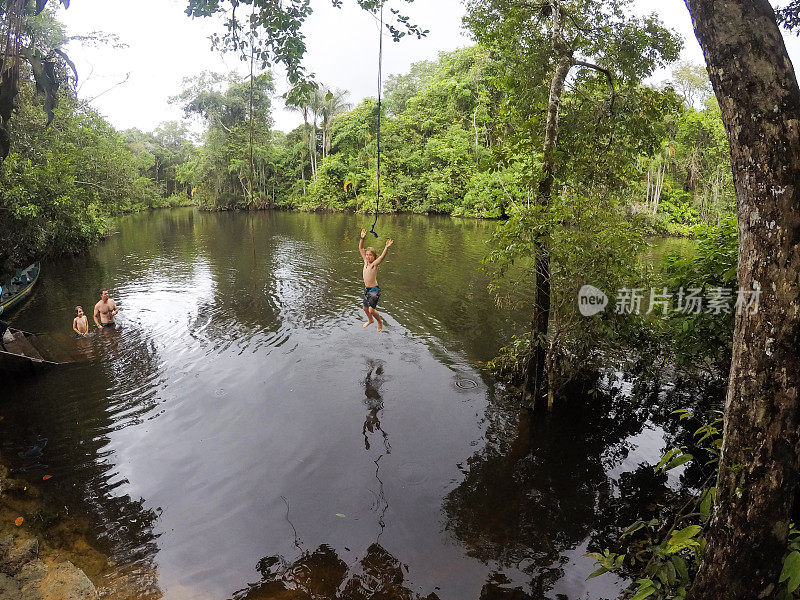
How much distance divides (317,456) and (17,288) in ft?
44.3

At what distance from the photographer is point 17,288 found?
47.3ft

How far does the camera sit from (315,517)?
18.1ft

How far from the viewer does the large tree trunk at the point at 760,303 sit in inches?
99.3

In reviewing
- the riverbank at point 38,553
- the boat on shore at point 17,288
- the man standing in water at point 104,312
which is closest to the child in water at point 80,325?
the man standing in water at point 104,312

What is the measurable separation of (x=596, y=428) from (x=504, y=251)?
3.30 m

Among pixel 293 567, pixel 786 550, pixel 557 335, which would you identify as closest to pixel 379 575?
pixel 293 567

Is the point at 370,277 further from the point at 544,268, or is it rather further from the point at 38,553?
the point at 38,553

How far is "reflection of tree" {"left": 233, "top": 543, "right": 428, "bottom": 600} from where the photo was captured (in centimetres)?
450

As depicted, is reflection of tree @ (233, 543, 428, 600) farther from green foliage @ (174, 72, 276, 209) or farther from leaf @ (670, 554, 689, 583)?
green foliage @ (174, 72, 276, 209)

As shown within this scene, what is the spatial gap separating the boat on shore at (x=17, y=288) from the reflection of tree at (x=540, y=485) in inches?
512

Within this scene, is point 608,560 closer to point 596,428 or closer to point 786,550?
point 786,550

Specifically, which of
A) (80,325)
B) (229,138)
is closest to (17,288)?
(80,325)

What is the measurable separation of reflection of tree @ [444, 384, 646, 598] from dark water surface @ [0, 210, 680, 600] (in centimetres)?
3

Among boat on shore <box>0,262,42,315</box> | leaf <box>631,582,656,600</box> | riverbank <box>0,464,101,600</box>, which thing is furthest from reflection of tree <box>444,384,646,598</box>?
boat on shore <box>0,262,42,315</box>
